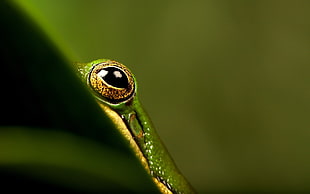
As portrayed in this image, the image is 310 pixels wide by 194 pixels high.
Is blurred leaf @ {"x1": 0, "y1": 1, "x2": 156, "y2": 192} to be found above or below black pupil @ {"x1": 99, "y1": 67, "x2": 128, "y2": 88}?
below

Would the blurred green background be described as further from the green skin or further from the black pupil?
the black pupil

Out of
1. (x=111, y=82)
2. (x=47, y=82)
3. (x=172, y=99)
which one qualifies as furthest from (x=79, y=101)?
(x=172, y=99)

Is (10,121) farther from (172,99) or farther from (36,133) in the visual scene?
(172,99)

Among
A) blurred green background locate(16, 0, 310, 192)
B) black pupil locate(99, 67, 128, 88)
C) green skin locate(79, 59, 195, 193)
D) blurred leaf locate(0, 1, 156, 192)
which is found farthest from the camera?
blurred green background locate(16, 0, 310, 192)

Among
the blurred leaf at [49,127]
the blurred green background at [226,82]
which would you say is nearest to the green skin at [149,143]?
the blurred leaf at [49,127]

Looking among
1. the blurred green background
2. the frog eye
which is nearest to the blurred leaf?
the frog eye

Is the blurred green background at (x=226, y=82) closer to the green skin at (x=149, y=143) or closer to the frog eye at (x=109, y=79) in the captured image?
the green skin at (x=149, y=143)
